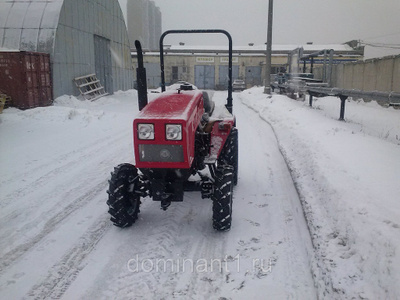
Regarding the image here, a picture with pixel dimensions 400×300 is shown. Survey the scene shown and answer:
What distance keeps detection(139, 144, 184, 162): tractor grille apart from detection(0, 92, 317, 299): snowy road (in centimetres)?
92

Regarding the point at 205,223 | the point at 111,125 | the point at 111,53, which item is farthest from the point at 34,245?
the point at 111,53

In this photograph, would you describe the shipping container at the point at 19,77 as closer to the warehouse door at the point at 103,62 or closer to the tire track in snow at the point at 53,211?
the warehouse door at the point at 103,62

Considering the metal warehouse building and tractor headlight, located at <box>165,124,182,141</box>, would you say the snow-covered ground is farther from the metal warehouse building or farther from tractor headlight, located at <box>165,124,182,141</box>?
the metal warehouse building

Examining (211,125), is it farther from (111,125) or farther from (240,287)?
(111,125)

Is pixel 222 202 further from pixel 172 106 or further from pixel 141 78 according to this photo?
pixel 141 78

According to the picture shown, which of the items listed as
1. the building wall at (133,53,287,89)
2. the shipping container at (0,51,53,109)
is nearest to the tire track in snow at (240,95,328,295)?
the shipping container at (0,51,53,109)

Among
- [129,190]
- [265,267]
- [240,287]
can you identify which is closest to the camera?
[240,287]

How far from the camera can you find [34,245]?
3.68 metres

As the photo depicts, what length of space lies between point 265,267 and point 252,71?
4134 centimetres

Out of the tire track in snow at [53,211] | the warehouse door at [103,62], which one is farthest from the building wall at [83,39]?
the tire track in snow at [53,211]

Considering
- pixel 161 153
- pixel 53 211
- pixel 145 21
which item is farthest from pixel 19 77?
pixel 145 21

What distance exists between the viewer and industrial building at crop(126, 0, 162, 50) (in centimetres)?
3906

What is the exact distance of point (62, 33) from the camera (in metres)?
16.7

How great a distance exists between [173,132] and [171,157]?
26cm
